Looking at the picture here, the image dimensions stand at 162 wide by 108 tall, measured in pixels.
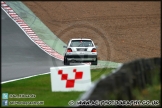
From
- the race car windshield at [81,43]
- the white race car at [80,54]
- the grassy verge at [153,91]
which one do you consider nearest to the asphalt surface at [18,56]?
the white race car at [80,54]

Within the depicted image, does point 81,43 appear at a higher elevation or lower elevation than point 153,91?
higher

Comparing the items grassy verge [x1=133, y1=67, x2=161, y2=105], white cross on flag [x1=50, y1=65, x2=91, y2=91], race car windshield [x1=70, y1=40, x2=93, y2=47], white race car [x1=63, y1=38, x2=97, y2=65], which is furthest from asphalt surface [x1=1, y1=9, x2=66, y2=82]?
grassy verge [x1=133, y1=67, x2=161, y2=105]

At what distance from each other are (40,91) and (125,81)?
4.52 m

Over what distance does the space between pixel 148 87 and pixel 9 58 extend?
14.8 meters

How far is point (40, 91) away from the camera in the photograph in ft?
43.4

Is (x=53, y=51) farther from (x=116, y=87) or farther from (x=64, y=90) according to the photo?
(x=116, y=87)

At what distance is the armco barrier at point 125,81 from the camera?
25.4ft

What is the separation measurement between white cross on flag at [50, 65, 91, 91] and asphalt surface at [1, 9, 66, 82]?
387 centimetres

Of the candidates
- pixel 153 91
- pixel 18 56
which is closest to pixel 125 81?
pixel 153 91

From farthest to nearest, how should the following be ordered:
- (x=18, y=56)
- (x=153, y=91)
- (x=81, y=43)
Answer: (x=18, y=56)
(x=81, y=43)
(x=153, y=91)

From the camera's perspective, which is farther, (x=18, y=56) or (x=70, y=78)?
(x=18, y=56)

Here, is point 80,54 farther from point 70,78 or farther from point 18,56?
point 70,78

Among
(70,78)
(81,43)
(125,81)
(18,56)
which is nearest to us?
(125,81)

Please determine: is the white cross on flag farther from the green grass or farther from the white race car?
the white race car
